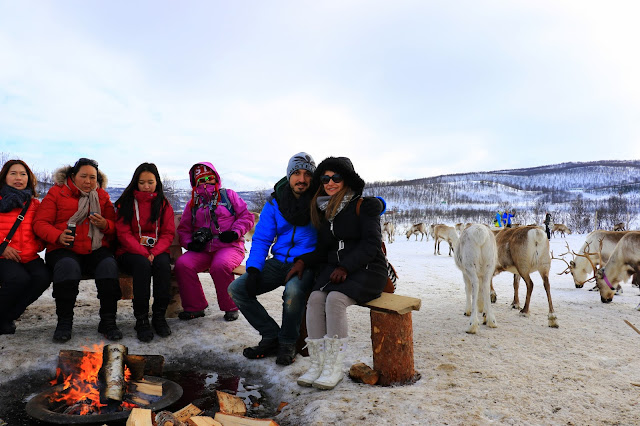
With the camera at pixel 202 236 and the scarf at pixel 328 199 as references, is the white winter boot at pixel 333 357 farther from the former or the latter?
the camera at pixel 202 236

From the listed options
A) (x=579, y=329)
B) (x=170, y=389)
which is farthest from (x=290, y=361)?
(x=579, y=329)

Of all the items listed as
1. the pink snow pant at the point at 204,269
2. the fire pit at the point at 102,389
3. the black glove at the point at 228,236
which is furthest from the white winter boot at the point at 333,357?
the black glove at the point at 228,236

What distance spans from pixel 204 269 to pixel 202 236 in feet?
1.32

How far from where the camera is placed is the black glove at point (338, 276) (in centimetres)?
303

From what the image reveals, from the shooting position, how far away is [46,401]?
2.69 meters

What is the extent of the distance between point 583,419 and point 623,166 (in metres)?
193

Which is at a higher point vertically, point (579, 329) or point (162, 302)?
point (162, 302)

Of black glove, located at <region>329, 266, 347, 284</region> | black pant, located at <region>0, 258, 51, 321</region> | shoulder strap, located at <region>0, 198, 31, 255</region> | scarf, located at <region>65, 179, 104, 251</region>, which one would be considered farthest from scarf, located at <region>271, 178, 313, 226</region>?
shoulder strap, located at <region>0, 198, 31, 255</region>

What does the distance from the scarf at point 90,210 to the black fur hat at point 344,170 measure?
2303 mm

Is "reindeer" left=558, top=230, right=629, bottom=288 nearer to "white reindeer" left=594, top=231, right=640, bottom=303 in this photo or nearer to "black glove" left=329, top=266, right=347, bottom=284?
"white reindeer" left=594, top=231, right=640, bottom=303

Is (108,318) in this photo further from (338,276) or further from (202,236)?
(338,276)

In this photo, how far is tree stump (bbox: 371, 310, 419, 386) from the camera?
2.95 meters

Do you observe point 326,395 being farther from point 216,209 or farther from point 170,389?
point 216,209

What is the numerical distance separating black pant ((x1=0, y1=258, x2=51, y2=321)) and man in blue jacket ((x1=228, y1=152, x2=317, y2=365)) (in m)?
1.80
